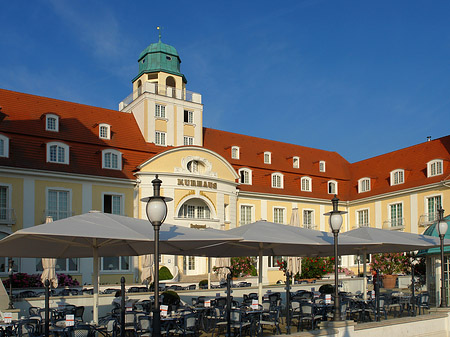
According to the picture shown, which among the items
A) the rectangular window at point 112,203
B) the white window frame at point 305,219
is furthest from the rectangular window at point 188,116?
the white window frame at point 305,219

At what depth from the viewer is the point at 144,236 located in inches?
426

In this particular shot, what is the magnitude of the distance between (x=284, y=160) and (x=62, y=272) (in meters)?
21.0

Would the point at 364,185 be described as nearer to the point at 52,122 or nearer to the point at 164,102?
the point at 164,102

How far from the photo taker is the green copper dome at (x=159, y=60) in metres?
41.0

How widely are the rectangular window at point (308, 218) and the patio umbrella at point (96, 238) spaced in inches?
1121

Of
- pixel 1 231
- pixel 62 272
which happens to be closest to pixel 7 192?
pixel 1 231

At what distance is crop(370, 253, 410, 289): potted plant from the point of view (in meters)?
32.0

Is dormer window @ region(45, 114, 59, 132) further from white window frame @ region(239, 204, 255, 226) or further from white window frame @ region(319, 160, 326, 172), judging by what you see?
white window frame @ region(319, 160, 326, 172)

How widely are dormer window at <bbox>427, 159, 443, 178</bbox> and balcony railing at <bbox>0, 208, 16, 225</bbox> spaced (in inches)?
1114

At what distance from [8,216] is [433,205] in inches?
1108

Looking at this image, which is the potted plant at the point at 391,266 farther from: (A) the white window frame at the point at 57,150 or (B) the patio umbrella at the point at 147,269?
(A) the white window frame at the point at 57,150

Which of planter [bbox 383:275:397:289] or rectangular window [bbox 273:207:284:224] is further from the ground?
rectangular window [bbox 273:207:284:224]

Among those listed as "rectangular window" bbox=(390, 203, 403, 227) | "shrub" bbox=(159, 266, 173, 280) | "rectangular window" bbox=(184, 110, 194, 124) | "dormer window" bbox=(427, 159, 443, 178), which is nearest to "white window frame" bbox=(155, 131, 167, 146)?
"rectangular window" bbox=(184, 110, 194, 124)

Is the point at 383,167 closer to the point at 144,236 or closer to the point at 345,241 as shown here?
the point at 345,241
